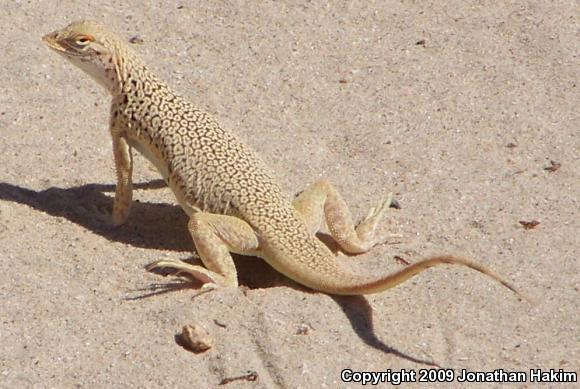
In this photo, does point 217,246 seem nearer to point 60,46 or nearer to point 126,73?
point 126,73

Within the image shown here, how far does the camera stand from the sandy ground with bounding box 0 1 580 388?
18.3ft

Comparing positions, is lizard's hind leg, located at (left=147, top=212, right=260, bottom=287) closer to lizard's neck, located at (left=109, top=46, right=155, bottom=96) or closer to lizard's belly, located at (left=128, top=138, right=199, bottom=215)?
lizard's belly, located at (left=128, top=138, right=199, bottom=215)

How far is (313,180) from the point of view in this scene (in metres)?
7.20

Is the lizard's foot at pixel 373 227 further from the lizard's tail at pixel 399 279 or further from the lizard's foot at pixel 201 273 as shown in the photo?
the lizard's foot at pixel 201 273

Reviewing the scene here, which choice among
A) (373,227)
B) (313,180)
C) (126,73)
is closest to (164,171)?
(126,73)

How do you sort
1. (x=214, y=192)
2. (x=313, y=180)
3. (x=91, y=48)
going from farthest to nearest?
(x=313, y=180) → (x=91, y=48) → (x=214, y=192)

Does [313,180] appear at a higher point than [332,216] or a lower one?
lower

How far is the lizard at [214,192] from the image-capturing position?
19.6 feet

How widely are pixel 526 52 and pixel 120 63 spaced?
342 centimetres

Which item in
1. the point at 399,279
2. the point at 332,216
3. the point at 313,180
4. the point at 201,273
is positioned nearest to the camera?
the point at 399,279

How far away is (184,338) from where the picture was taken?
555 centimetres

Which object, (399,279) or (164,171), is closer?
(399,279)

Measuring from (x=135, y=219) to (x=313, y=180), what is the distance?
117 cm

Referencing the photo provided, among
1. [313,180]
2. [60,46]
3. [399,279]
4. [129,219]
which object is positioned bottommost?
[129,219]
